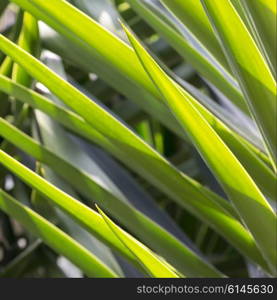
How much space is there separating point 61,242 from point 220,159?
136mm

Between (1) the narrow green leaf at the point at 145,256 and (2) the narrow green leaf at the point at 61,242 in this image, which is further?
(2) the narrow green leaf at the point at 61,242

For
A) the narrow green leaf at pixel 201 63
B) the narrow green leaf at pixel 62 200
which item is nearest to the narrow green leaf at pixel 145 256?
the narrow green leaf at pixel 62 200

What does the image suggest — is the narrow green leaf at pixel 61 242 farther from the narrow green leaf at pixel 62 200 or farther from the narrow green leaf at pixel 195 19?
the narrow green leaf at pixel 195 19

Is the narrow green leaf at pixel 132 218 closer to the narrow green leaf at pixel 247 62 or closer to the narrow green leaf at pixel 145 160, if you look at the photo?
the narrow green leaf at pixel 145 160

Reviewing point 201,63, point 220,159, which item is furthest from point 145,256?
point 201,63

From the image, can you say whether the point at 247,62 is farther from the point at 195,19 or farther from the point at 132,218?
the point at 132,218

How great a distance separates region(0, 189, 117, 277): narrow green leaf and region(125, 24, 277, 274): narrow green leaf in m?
→ 0.11

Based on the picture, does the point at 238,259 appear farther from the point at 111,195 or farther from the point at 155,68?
the point at 155,68

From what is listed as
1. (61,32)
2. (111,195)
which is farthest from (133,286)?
(61,32)

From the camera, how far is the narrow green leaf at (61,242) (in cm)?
50

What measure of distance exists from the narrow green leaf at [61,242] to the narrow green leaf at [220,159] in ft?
0.37

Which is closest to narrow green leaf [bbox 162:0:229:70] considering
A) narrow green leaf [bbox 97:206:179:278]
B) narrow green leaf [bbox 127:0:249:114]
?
narrow green leaf [bbox 127:0:249:114]

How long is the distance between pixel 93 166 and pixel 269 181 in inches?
6.5

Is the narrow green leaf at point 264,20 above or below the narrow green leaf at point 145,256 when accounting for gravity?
above
